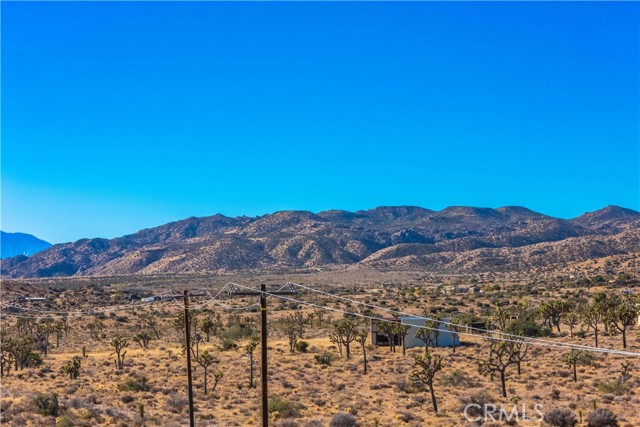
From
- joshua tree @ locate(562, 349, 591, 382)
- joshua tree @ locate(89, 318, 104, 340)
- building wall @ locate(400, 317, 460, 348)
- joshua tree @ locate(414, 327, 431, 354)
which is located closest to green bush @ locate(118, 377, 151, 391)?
joshua tree @ locate(414, 327, 431, 354)

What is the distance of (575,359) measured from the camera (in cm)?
3591

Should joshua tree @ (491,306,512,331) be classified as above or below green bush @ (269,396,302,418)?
above

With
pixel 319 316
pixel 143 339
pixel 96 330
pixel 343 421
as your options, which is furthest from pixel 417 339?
pixel 96 330

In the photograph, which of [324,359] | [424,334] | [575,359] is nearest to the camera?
[575,359]

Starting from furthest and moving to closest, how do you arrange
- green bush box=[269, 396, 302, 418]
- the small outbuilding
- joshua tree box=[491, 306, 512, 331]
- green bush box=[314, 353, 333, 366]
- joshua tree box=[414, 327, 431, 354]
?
joshua tree box=[491, 306, 512, 331]
the small outbuilding
joshua tree box=[414, 327, 431, 354]
green bush box=[314, 353, 333, 366]
green bush box=[269, 396, 302, 418]

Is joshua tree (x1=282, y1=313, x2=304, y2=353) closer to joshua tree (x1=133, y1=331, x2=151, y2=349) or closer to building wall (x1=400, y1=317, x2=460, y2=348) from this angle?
building wall (x1=400, y1=317, x2=460, y2=348)

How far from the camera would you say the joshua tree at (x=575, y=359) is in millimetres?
35781

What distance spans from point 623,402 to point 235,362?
86.3 ft

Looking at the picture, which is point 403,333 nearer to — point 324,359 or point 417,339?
point 417,339

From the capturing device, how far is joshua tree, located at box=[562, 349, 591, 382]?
3578 cm

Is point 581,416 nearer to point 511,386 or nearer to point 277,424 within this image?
point 511,386

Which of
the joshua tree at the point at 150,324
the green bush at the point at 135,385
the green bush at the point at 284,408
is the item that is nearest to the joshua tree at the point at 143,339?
the joshua tree at the point at 150,324

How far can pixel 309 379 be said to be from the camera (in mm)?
37906

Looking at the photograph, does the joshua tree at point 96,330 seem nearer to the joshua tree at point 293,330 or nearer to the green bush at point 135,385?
the joshua tree at point 293,330
